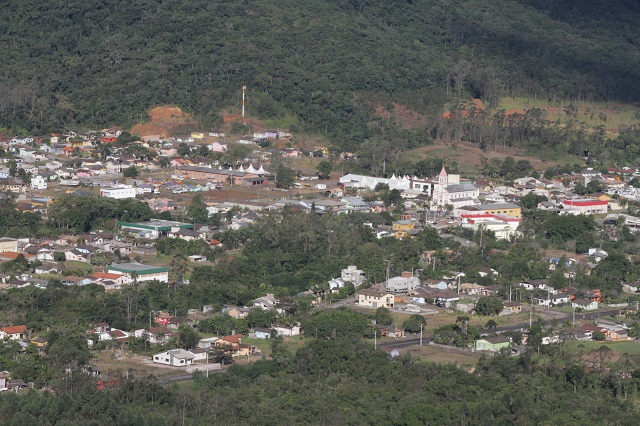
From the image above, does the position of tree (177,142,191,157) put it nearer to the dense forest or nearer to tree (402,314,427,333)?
tree (402,314,427,333)

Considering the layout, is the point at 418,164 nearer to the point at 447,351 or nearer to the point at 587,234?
the point at 587,234

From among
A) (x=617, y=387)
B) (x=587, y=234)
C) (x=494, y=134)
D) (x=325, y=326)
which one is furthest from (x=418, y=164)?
(x=617, y=387)

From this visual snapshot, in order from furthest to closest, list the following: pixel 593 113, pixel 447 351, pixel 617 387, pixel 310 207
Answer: pixel 593 113 < pixel 310 207 < pixel 447 351 < pixel 617 387

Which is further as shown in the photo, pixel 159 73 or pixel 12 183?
pixel 159 73

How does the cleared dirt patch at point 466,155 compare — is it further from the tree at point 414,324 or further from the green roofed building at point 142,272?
the tree at point 414,324

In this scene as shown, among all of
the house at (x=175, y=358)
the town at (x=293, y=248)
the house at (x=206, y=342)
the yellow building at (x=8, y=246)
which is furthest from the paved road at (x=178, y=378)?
the yellow building at (x=8, y=246)

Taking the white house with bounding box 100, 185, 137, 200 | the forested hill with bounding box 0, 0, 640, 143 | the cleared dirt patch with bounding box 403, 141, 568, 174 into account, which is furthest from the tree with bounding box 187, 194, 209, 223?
the forested hill with bounding box 0, 0, 640, 143
